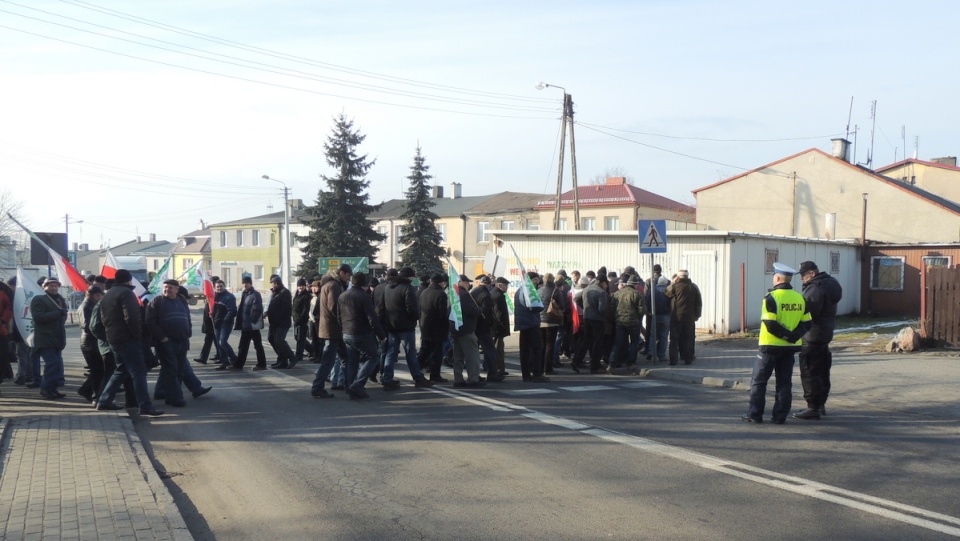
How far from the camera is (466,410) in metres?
10.2

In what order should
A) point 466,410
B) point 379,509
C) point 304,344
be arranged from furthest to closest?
point 304,344, point 466,410, point 379,509

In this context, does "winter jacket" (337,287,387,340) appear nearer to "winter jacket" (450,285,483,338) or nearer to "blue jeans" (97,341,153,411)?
"winter jacket" (450,285,483,338)

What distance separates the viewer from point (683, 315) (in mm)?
15250

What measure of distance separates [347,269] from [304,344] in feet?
16.3

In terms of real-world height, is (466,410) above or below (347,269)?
below

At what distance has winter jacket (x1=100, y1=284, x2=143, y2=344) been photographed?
9.77m

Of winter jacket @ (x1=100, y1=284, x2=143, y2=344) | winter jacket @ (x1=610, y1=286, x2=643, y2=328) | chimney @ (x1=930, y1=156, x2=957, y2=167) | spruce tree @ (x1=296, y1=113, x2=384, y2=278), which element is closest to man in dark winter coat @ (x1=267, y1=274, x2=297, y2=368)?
winter jacket @ (x1=100, y1=284, x2=143, y2=344)

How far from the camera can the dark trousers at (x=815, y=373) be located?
9656 mm

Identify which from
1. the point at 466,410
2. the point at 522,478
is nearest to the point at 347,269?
the point at 466,410

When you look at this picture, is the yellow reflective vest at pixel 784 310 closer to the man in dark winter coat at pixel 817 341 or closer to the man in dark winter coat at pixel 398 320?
the man in dark winter coat at pixel 817 341

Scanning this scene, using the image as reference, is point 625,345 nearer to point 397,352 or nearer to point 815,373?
point 397,352

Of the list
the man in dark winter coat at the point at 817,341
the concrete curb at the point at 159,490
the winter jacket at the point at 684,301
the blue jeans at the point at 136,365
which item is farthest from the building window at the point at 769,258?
the concrete curb at the point at 159,490

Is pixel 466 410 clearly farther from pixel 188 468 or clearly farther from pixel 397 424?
pixel 188 468

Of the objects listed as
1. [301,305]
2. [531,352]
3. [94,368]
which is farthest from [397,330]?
[301,305]
